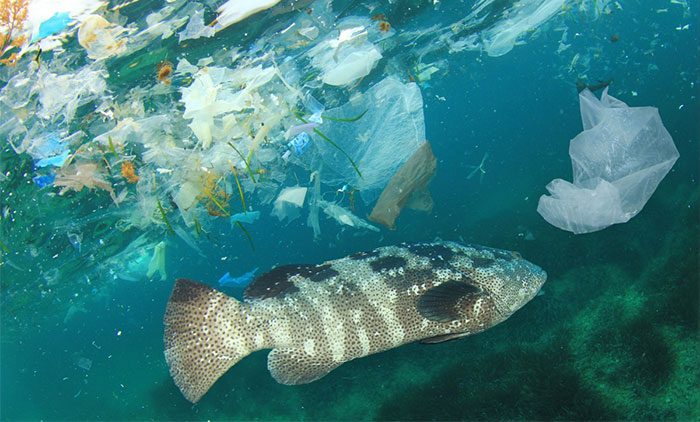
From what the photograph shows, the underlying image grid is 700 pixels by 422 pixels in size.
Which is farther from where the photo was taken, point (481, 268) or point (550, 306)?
point (550, 306)

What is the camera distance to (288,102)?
11.6 m

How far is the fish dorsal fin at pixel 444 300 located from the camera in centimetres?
507

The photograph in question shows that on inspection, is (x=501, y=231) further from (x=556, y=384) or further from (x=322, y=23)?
(x=322, y=23)

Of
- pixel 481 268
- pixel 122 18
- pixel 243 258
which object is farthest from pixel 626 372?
pixel 243 258

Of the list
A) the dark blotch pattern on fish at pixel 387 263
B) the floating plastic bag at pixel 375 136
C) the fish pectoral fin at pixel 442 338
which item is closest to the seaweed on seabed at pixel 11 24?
the floating plastic bag at pixel 375 136

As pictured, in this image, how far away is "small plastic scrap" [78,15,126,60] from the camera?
651 centimetres

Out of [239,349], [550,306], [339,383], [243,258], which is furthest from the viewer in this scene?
[243,258]

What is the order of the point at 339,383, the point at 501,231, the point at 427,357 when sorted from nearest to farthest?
the point at 427,357, the point at 339,383, the point at 501,231

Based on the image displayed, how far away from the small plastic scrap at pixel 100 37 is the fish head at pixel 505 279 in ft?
22.1

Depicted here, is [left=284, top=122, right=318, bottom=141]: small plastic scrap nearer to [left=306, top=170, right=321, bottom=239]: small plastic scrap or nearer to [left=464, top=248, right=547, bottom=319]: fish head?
[left=306, top=170, right=321, bottom=239]: small plastic scrap

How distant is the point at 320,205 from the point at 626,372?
718 centimetres

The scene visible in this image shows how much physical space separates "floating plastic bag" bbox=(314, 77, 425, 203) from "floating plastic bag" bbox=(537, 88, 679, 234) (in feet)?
9.30

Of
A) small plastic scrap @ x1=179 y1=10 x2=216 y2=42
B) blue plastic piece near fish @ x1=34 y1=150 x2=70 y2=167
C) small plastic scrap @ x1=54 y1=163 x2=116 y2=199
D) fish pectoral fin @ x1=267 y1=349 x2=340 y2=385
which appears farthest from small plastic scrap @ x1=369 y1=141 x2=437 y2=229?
blue plastic piece near fish @ x1=34 y1=150 x2=70 y2=167

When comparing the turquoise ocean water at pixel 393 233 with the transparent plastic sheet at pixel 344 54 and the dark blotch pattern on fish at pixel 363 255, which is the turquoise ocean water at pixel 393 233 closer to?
the transparent plastic sheet at pixel 344 54
